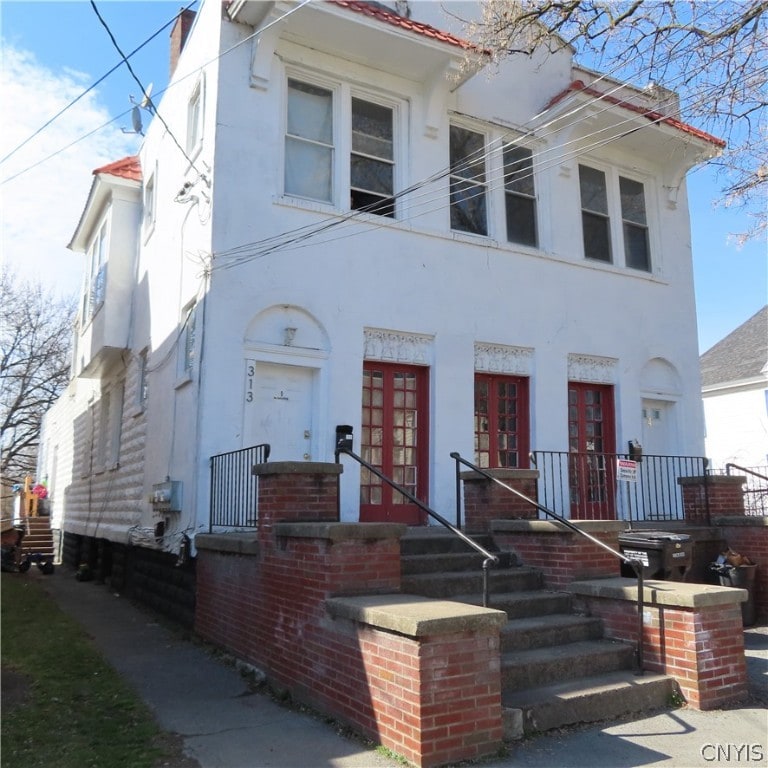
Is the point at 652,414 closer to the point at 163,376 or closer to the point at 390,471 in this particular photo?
the point at 390,471

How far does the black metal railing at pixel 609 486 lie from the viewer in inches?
408

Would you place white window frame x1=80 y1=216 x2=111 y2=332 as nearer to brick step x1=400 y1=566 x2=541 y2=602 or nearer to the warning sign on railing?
brick step x1=400 y1=566 x2=541 y2=602

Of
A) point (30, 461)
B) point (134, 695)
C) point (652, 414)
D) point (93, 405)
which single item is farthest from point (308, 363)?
point (30, 461)

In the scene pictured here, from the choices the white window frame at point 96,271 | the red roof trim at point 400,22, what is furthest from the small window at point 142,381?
the red roof trim at point 400,22

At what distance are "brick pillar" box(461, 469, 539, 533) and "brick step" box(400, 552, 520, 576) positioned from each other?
654 millimetres

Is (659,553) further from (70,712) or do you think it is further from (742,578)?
(70,712)

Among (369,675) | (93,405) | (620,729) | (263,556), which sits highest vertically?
(93,405)

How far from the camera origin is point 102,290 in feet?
43.9

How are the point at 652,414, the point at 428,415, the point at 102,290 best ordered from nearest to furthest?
1. the point at 428,415
2. the point at 652,414
3. the point at 102,290

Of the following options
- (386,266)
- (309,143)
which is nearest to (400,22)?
(309,143)

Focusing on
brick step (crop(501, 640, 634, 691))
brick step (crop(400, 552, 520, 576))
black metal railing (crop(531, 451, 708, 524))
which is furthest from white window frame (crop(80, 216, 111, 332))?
brick step (crop(501, 640, 634, 691))

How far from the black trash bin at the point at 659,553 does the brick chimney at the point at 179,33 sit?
429 inches

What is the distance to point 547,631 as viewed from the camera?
621cm

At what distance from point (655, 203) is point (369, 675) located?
1044 cm
